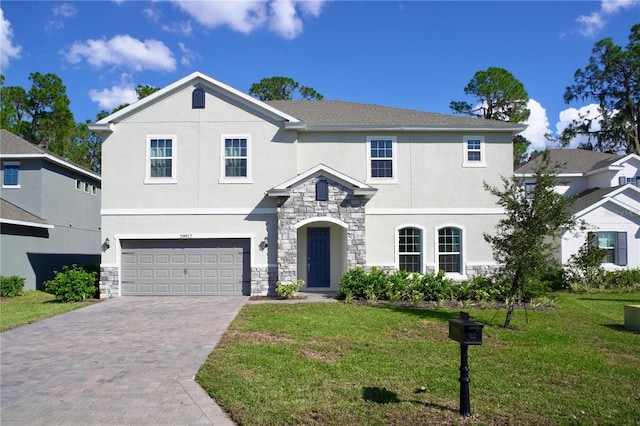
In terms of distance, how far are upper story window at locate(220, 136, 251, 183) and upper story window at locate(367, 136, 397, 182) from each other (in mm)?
4676

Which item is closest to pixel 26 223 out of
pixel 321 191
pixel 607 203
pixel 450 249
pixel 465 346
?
pixel 321 191

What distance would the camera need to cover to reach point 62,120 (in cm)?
3581

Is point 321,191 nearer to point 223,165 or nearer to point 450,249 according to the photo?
point 223,165

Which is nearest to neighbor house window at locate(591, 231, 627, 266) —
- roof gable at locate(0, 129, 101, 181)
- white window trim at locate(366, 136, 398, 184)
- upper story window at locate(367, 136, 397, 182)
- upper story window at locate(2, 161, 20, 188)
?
white window trim at locate(366, 136, 398, 184)

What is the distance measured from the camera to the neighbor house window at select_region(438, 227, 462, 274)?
56.4 ft

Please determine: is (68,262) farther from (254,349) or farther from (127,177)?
(254,349)

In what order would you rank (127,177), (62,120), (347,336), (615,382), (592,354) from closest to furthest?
(615,382)
(592,354)
(347,336)
(127,177)
(62,120)

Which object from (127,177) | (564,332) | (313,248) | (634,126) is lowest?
(564,332)

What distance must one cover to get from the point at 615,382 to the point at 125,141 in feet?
53.3

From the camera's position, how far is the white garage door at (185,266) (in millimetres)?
16547

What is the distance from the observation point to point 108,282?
16.4m

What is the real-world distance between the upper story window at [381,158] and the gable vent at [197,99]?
650 centimetres

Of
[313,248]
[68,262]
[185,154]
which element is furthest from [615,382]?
[68,262]

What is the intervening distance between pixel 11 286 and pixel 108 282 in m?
4.50
